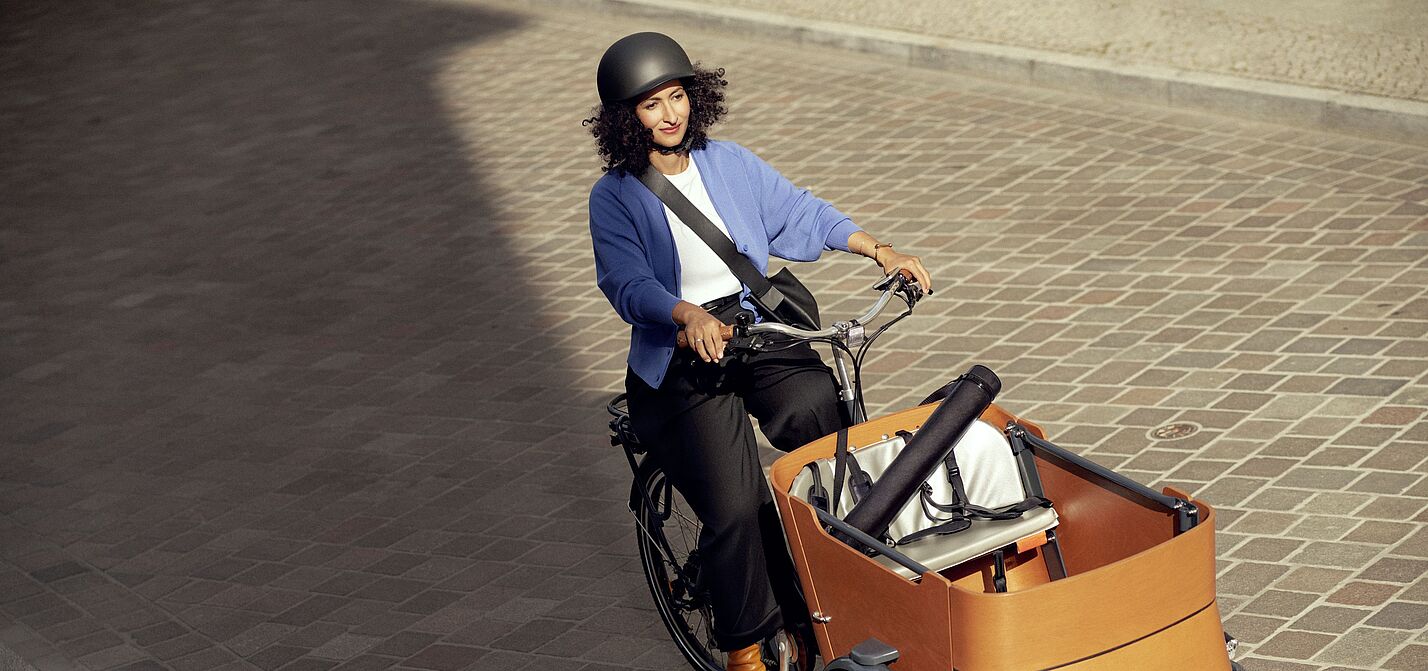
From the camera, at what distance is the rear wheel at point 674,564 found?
454 cm

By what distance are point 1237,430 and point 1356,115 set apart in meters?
3.79

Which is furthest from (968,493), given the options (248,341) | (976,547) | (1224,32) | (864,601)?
(1224,32)

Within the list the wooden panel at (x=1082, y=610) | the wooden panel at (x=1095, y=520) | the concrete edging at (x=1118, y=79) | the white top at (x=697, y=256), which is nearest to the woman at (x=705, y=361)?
the white top at (x=697, y=256)

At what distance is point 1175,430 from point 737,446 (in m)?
2.35

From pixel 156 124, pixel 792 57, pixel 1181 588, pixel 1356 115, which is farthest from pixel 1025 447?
pixel 156 124

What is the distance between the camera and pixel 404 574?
5609 millimetres

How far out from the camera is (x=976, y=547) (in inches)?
136

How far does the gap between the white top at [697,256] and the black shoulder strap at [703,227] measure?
0.02 m

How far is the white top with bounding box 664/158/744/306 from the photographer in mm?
3992

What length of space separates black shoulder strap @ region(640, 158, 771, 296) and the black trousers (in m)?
0.11

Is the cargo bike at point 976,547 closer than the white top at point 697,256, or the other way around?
the cargo bike at point 976,547

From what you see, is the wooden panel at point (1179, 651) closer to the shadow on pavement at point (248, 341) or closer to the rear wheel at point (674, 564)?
the rear wheel at point (674, 564)

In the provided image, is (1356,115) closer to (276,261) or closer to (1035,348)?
(1035,348)

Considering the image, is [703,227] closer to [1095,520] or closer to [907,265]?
[907,265]
